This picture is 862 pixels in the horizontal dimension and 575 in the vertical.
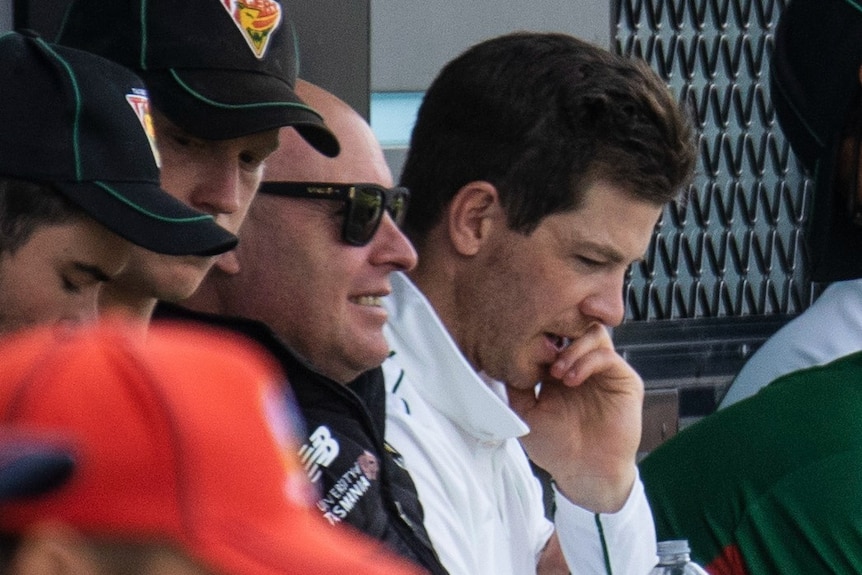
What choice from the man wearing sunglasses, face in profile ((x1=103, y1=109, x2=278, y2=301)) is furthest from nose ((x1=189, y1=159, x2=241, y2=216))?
Answer: the man wearing sunglasses

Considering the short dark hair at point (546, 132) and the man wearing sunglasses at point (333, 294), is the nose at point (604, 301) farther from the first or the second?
the man wearing sunglasses at point (333, 294)

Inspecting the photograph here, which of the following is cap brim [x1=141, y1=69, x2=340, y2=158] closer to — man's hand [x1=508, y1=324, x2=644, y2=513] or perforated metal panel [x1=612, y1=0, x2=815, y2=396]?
man's hand [x1=508, y1=324, x2=644, y2=513]

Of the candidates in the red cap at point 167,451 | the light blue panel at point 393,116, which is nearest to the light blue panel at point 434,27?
the light blue panel at point 393,116

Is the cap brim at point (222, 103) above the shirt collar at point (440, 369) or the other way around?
above

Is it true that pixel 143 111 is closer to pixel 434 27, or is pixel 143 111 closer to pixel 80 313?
pixel 80 313

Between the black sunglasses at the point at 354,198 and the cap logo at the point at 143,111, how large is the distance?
531mm

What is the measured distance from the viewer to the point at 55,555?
87 cm

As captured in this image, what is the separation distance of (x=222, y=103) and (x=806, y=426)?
113cm

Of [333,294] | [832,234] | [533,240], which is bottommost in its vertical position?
[832,234]

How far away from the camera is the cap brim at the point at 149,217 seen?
6.46 ft

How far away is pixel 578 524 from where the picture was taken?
3.08 metres

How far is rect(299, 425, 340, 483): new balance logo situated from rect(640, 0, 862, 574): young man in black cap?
2.48 feet

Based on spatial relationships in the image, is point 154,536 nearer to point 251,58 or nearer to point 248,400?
point 248,400

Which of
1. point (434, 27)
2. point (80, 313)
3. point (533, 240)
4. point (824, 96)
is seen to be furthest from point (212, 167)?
point (434, 27)
